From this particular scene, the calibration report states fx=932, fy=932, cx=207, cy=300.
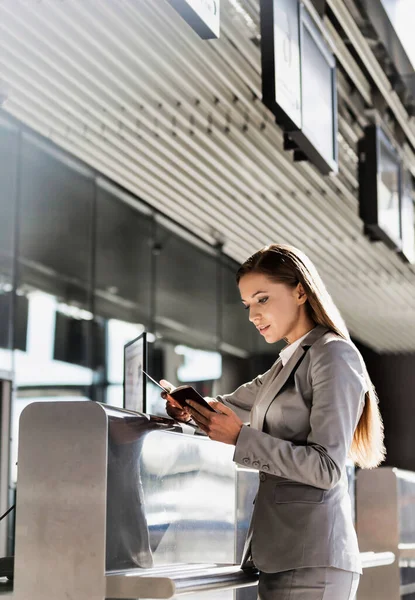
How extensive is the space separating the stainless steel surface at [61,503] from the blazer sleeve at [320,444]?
34 centimetres

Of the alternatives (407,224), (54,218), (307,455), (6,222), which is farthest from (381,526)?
(54,218)

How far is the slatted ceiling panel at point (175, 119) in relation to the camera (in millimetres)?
5086

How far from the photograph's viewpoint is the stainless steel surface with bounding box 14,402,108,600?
1.99m

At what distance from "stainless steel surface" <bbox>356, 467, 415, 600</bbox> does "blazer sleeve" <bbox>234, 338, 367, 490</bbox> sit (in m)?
2.15

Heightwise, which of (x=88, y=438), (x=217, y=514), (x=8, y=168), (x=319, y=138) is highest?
(x=8, y=168)

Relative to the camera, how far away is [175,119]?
6.40m

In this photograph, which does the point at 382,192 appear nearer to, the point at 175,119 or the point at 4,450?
the point at 175,119

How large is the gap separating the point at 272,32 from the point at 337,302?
325 inches

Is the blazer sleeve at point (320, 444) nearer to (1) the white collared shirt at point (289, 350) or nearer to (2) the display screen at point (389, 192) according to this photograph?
(1) the white collared shirt at point (289, 350)

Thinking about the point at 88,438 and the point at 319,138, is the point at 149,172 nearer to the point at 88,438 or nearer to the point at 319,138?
the point at 319,138

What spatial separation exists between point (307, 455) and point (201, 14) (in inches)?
70.6

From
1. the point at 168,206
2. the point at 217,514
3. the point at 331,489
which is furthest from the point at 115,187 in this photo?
the point at 331,489

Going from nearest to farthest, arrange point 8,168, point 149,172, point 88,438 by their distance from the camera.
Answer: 1. point 88,438
2. point 8,168
3. point 149,172

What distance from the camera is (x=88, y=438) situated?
2021mm
